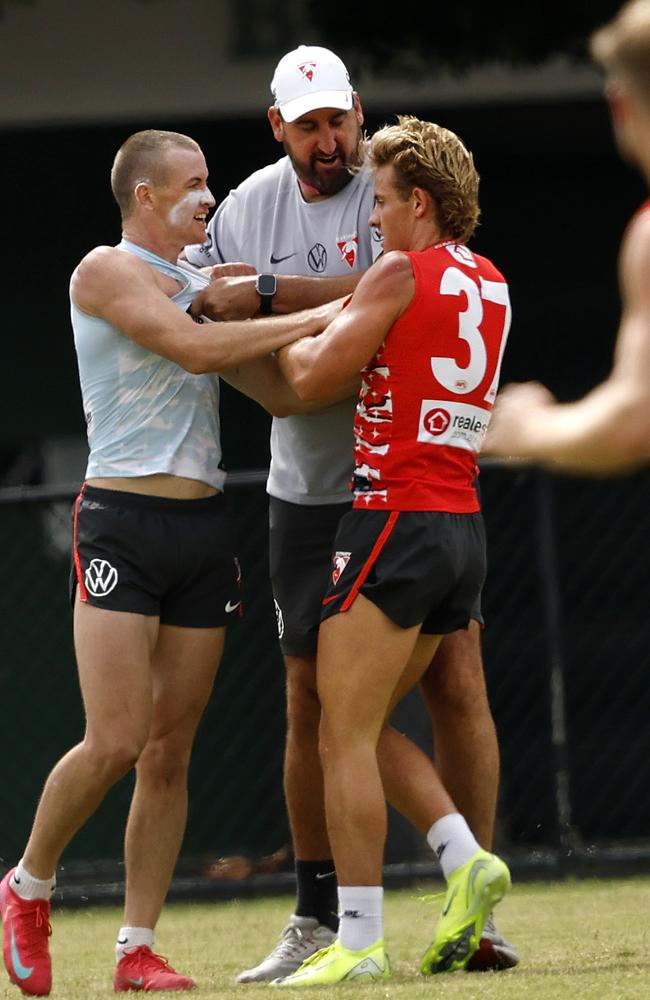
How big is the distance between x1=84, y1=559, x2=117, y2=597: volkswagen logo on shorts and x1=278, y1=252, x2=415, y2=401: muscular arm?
28.3 inches

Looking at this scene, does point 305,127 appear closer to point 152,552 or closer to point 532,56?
point 152,552

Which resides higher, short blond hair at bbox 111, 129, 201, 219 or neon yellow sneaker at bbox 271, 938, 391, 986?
short blond hair at bbox 111, 129, 201, 219

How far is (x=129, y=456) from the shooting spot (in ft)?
15.5

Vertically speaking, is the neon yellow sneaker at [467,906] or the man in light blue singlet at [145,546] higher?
the man in light blue singlet at [145,546]

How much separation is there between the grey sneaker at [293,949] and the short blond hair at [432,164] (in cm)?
197

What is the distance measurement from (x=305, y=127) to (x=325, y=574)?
4.03 feet

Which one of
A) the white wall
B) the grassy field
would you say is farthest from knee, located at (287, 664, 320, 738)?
the white wall

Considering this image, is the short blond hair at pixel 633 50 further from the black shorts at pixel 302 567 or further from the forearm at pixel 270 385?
the black shorts at pixel 302 567

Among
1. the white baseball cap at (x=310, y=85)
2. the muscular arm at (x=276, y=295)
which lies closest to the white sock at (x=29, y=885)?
the muscular arm at (x=276, y=295)

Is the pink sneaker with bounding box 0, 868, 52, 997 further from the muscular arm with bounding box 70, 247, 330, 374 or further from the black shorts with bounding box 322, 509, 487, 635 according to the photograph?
the muscular arm with bounding box 70, 247, 330, 374

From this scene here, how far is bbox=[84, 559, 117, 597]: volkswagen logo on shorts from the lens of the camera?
461 cm

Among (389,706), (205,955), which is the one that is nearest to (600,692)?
(205,955)

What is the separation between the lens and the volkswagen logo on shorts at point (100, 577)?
461cm

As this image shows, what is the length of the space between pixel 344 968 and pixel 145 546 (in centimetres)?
117
